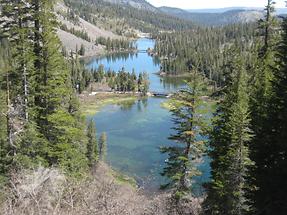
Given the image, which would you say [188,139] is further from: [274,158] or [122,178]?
[122,178]

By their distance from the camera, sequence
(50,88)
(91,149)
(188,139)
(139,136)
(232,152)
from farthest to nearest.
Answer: (139,136) < (91,149) < (188,139) < (232,152) < (50,88)

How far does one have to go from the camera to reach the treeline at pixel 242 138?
17.4 m

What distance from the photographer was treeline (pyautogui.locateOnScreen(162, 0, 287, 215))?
57.2 ft

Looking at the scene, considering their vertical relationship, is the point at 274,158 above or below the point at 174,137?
above

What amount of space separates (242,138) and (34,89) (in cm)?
1177

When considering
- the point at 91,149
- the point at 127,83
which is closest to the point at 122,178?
the point at 91,149

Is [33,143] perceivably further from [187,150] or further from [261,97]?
[261,97]

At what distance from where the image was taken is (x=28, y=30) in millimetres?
Result: 21156

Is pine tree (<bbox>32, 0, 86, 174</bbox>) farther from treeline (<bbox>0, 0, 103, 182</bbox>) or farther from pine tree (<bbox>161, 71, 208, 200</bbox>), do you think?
pine tree (<bbox>161, 71, 208, 200</bbox>)

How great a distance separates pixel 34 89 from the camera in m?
22.1

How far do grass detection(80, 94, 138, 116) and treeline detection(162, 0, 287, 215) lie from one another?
78.7 meters

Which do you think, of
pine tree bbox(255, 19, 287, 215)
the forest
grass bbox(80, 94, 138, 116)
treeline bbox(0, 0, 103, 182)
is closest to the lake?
grass bbox(80, 94, 138, 116)

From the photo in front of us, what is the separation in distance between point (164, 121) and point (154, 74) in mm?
82070

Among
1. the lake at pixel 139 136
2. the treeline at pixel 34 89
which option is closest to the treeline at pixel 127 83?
the lake at pixel 139 136
